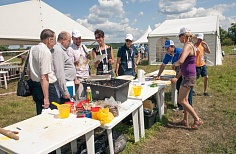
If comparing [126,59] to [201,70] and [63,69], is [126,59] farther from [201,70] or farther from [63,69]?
[201,70]

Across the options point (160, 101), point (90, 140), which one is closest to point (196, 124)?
point (160, 101)

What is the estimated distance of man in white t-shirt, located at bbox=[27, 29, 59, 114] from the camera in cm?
234

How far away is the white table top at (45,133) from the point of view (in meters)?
1.55

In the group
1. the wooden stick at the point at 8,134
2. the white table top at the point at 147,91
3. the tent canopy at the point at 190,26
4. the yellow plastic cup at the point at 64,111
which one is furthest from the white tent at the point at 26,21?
the tent canopy at the point at 190,26

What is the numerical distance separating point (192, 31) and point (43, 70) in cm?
1091

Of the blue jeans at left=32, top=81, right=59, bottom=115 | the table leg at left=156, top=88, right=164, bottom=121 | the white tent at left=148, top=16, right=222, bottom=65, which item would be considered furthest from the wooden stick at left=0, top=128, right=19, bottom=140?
the white tent at left=148, top=16, right=222, bottom=65

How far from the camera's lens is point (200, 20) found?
13305 millimetres

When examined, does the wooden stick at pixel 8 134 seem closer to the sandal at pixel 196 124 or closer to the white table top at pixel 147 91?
the white table top at pixel 147 91

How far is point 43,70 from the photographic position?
Result: 233 centimetres

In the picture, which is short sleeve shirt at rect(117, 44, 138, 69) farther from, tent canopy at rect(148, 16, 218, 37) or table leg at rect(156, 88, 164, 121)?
tent canopy at rect(148, 16, 218, 37)

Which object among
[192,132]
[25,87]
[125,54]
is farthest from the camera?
[125,54]

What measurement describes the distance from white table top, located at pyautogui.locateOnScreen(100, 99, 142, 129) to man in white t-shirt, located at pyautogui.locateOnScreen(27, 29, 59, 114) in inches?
34.5

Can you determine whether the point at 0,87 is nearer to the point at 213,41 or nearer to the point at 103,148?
the point at 103,148

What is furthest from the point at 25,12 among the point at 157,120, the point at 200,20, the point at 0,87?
the point at 200,20
